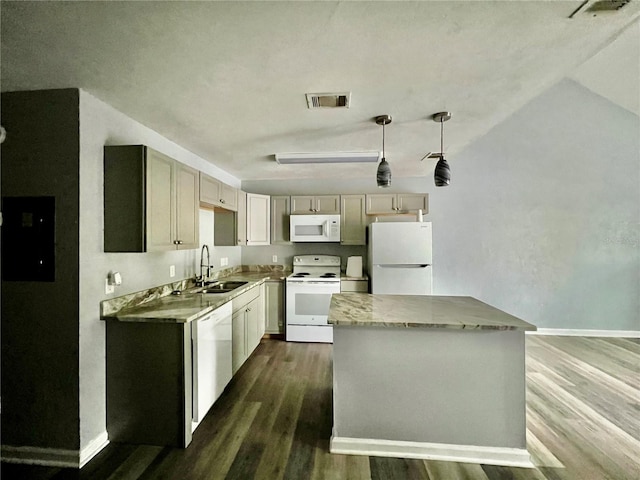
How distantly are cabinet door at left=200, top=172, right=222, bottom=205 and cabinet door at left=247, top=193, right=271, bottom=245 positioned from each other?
100cm

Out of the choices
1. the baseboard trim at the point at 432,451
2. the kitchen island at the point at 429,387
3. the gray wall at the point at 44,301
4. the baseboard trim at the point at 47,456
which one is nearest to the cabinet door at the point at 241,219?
the gray wall at the point at 44,301

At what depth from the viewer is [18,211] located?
1.86 m

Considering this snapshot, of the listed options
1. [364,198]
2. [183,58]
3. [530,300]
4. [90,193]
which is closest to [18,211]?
[90,193]

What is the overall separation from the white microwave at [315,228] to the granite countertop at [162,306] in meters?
1.56

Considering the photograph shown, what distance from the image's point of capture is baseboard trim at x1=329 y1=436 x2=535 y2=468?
181cm

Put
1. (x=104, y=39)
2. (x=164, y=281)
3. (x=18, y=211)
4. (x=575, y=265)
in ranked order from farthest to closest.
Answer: (x=575, y=265)
(x=164, y=281)
(x=18, y=211)
(x=104, y=39)

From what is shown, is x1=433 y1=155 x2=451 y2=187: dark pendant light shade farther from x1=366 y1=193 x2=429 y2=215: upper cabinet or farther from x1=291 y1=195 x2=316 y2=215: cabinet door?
x1=291 y1=195 x2=316 y2=215: cabinet door

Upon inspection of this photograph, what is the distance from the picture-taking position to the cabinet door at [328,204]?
170 inches

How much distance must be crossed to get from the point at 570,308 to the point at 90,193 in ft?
18.8

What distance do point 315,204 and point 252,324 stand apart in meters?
1.92

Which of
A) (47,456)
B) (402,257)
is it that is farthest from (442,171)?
(47,456)

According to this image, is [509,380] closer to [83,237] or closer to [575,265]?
[83,237]

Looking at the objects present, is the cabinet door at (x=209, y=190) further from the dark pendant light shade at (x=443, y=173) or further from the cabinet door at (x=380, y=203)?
the cabinet door at (x=380, y=203)

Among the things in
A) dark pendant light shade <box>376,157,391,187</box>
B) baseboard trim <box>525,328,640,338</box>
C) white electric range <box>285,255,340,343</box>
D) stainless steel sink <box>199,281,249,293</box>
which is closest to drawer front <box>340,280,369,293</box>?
white electric range <box>285,255,340,343</box>
